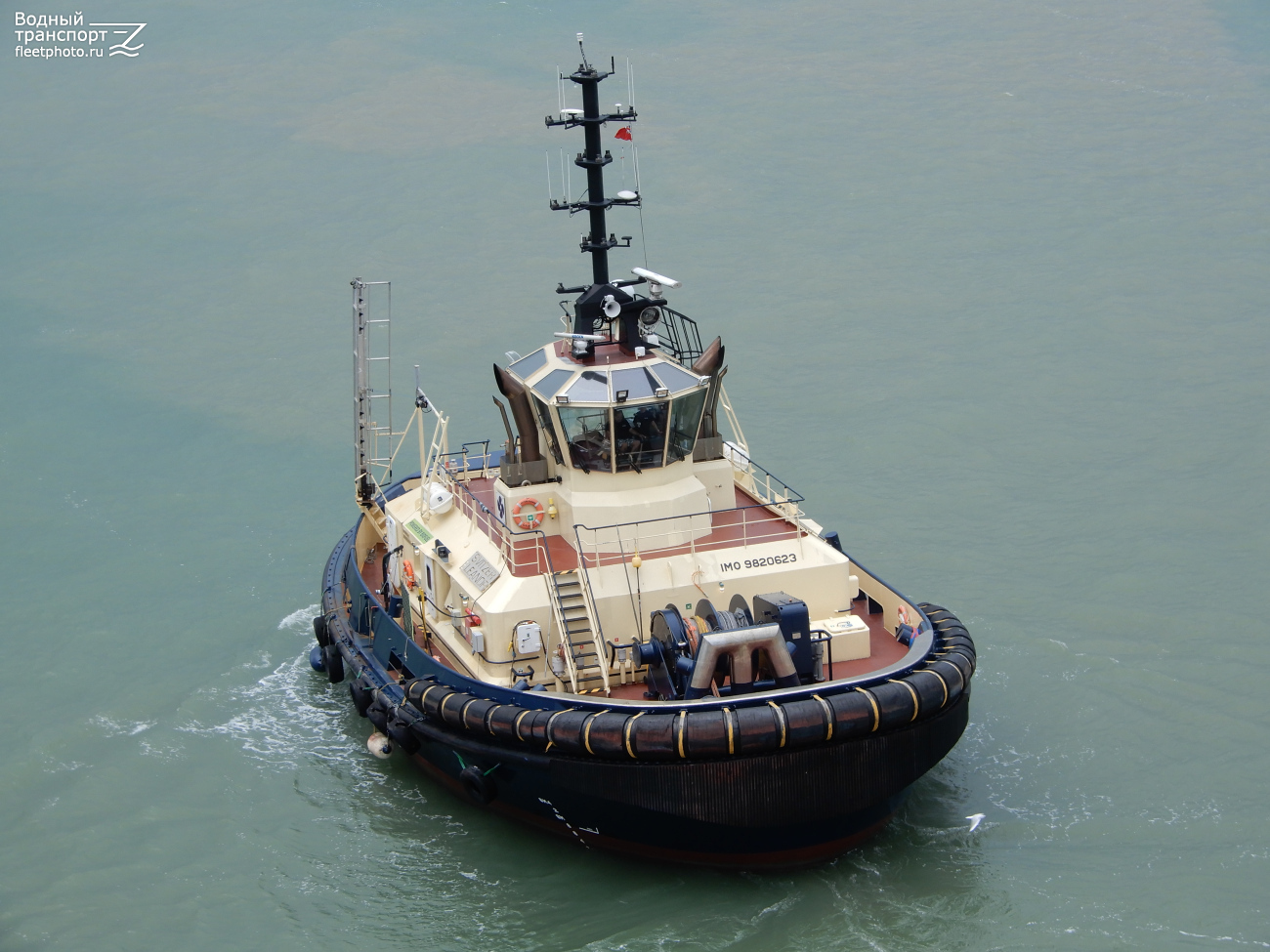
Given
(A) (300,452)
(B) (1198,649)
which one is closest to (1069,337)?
(B) (1198,649)

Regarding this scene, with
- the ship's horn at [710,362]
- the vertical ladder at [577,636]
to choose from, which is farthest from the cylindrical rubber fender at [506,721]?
the ship's horn at [710,362]

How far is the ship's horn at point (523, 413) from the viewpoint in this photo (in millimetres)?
13078

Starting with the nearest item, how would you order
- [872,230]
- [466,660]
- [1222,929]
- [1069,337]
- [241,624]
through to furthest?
[1222,929] < [466,660] < [241,624] < [1069,337] < [872,230]

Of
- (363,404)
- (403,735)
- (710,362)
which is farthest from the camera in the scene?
(363,404)

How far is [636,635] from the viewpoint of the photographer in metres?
12.2

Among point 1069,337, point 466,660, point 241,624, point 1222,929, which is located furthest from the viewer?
point 1069,337

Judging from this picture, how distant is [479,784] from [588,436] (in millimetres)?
2979

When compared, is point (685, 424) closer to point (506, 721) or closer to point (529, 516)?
point (529, 516)

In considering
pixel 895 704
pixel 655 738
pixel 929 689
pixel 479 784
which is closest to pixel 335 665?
pixel 479 784

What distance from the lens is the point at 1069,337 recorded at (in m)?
20.5

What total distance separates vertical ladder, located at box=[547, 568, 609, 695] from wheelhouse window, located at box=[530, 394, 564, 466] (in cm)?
129

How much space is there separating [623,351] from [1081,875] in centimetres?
560

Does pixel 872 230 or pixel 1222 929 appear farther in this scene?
pixel 872 230

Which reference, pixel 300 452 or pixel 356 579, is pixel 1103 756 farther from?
pixel 300 452
